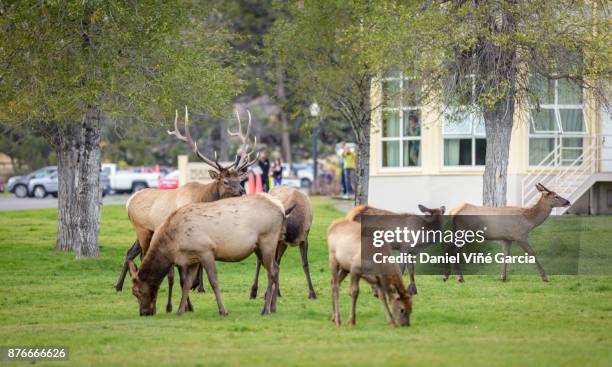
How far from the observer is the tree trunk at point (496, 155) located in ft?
74.2

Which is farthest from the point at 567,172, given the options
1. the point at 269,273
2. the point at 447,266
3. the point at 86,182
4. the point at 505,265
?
the point at 269,273

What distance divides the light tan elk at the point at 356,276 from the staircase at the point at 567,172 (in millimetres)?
18500

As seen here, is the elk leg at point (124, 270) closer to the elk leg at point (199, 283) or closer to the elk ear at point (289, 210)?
the elk leg at point (199, 283)

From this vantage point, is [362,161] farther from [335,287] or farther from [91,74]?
[335,287]

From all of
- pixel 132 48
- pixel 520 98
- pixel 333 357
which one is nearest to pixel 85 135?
pixel 132 48

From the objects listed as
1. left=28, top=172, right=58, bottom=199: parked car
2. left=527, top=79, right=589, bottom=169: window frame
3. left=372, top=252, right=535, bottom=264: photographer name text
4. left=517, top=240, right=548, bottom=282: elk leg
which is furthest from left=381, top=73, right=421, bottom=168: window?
left=28, top=172, right=58, bottom=199: parked car

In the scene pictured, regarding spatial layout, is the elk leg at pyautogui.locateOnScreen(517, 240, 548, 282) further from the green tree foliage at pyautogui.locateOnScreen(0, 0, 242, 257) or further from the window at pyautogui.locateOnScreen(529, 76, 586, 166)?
the window at pyautogui.locateOnScreen(529, 76, 586, 166)

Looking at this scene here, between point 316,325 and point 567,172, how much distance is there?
19.9m

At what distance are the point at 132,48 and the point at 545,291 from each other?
8602 millimetres

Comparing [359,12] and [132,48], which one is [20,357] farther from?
[359,12]

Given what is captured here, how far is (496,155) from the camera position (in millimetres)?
22859

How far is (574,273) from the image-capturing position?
1848 centimetres

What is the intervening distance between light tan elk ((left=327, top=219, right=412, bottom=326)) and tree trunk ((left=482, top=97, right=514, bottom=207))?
34.0 ft

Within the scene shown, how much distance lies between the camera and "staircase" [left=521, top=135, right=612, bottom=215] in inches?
1206
